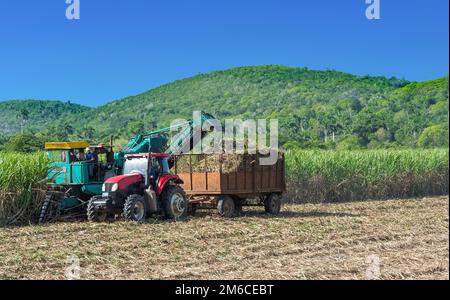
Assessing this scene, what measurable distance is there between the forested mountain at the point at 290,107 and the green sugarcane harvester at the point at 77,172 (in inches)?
1353

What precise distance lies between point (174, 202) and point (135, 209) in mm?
1134

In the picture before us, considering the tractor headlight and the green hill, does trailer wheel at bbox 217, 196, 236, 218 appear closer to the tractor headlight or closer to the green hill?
the tractor headlight

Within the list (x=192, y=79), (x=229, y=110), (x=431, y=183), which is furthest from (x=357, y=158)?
(x=192, y=79)

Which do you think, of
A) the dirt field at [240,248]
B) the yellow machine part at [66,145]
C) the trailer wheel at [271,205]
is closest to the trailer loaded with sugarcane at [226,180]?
the trailer wheel at [271,205]

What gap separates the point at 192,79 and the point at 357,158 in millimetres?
88511

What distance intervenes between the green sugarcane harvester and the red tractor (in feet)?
2.78

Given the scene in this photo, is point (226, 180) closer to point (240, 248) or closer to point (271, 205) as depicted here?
point (271, 205)

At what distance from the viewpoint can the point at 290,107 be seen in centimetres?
8725

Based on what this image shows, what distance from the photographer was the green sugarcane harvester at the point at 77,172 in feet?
57.3

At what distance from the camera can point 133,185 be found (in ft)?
56.3

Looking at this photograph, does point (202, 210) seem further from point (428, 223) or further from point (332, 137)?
point (332, 137)

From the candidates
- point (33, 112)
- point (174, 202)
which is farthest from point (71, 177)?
point (33, 112)

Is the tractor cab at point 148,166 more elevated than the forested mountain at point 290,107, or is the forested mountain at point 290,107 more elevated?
the forested mountain at point 290,107

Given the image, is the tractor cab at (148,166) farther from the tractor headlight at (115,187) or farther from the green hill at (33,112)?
the green hill at (33,112)
